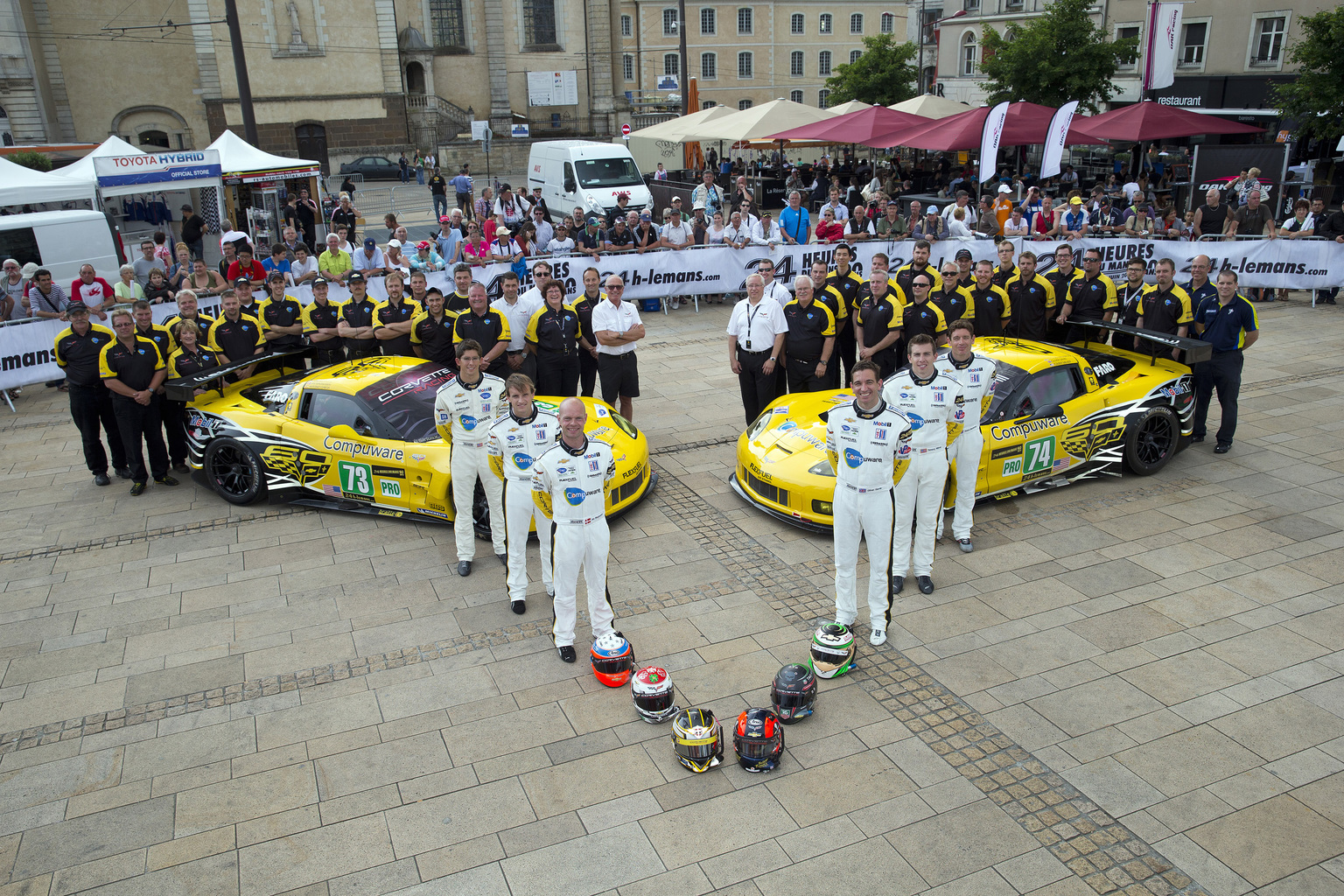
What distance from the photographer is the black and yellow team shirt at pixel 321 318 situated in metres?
10.3

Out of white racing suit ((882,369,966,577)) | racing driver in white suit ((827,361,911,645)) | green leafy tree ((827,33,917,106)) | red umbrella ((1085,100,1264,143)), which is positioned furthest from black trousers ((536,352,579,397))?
green leafy tree ((827,33,917,106))

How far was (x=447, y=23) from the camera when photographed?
5141 cm

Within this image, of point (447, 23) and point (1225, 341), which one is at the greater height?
point (447, 23)

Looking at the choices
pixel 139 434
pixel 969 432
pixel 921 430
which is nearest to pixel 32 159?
pixel 139 434

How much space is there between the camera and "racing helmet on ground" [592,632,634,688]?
240 inches

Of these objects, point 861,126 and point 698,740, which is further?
point 861,126

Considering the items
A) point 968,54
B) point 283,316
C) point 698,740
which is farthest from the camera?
point 968,54

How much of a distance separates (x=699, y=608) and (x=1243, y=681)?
355cm

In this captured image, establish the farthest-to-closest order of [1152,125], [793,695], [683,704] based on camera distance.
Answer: [1152,125] → [683,704] → [793,695]

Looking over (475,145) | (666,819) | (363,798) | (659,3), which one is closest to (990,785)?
(666,819)

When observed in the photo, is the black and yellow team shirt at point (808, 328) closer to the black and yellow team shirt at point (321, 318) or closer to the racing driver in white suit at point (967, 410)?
the racing driver in white suit at point (967, 410)

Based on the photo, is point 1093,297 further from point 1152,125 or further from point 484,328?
point 1152,125

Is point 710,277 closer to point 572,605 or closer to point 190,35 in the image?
point 572,605

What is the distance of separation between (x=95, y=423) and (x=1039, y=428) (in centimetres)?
917
